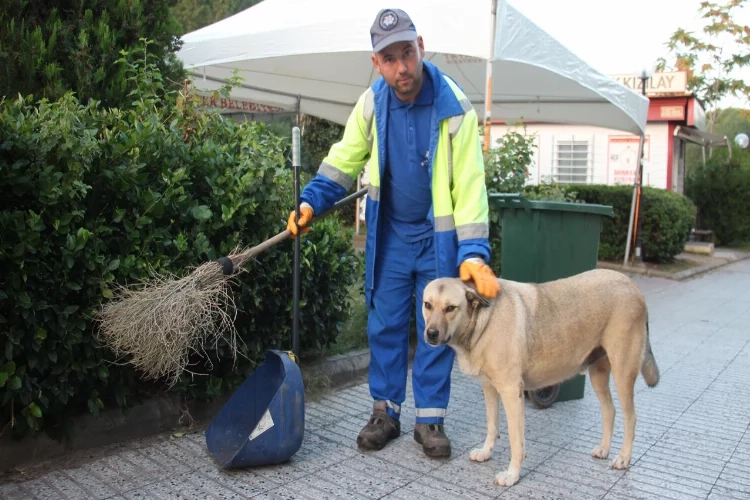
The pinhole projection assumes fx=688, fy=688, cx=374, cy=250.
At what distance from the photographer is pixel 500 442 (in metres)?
4.08

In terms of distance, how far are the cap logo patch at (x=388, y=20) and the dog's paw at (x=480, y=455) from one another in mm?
2314

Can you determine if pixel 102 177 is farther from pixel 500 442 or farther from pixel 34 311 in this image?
pixel 500 442

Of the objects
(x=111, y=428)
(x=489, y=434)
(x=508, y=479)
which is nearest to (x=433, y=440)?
(x=489, y=434)

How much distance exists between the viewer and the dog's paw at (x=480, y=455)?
12.4 feet

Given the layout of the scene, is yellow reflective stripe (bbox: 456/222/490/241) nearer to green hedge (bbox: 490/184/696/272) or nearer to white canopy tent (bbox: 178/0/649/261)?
white canopy tent (bbox: 178/0/649/261)

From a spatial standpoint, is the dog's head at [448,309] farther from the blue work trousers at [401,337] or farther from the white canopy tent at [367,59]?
the white canopy tent at [367,59]

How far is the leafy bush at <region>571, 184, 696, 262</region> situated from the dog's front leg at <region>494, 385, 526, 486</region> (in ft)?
35.9

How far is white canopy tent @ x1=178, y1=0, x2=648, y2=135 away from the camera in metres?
7.36

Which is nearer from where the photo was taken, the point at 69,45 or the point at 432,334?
the point at 432,334

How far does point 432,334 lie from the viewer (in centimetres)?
331

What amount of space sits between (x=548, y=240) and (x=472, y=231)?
1226 mm

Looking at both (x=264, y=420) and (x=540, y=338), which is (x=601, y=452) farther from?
(x=264, y=420)

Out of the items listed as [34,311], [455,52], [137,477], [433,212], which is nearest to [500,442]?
[433,212]

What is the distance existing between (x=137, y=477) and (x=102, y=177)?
153 cm
